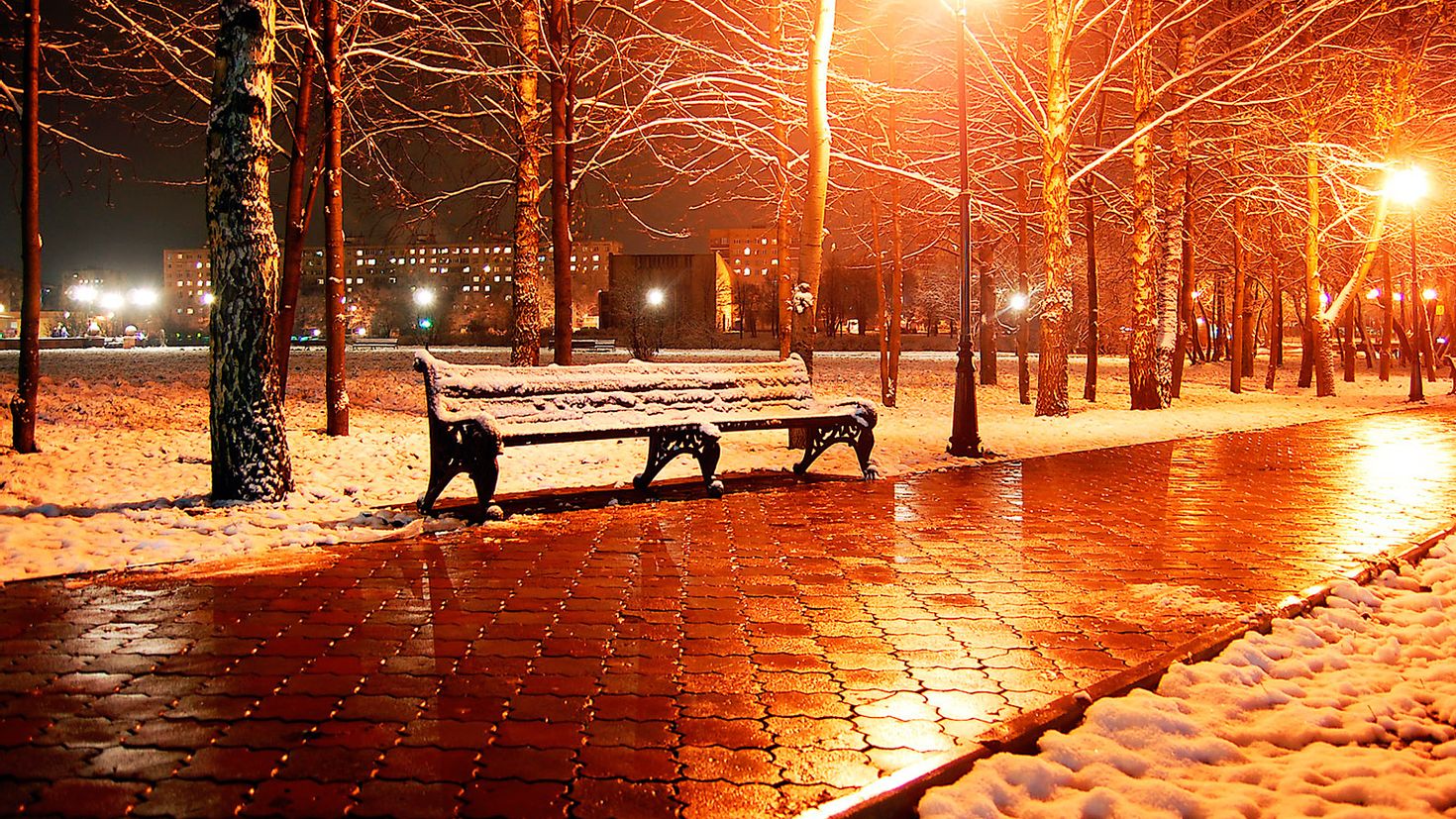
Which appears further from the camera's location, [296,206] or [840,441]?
[296,206]

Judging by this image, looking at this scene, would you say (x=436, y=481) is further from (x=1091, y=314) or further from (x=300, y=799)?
(x=1091, y=314)

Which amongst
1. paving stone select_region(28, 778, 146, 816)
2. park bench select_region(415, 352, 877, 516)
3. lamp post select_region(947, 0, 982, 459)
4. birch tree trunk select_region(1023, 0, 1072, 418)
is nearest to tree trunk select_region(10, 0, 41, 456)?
park bench select_region(415, 352, 877, 516)

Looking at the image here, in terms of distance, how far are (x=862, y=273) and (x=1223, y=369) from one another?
4039 cm

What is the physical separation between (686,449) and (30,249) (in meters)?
7.66

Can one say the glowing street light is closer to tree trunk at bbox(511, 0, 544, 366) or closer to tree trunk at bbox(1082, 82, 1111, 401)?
tree trunk at bbox(1082, 82, 1111, 401)

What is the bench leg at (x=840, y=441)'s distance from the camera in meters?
9.67

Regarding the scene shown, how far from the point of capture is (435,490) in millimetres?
7062

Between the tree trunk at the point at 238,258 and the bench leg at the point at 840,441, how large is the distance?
4801 millimetres

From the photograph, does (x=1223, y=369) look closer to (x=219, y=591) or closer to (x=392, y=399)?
(x=392, y=399)

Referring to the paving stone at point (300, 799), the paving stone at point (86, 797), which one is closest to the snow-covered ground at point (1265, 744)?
the paving stone at point (300, 799)

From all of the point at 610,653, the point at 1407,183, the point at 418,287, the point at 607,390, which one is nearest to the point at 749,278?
the point at 418,287

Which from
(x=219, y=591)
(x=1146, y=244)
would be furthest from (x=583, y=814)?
(x=1146, y=244)

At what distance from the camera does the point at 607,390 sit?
8414 millimetres

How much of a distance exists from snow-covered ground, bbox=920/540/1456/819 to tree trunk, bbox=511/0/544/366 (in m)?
11.1
